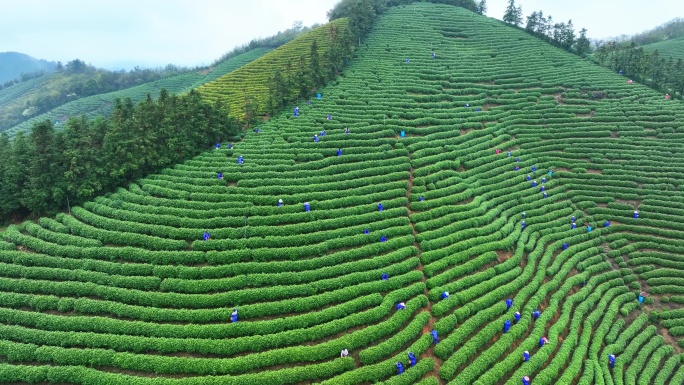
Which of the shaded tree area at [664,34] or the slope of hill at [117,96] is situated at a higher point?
the shaded tree area at [664,34]

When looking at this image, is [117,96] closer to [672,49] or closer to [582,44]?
[582,44]

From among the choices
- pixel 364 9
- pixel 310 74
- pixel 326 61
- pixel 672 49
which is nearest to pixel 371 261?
pixel 310 74

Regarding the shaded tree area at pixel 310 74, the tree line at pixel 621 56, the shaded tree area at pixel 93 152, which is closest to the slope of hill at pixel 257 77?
the shaded tree area at pixel 310 74

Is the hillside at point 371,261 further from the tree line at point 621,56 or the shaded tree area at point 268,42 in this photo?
the shaded tree area at point 268,42

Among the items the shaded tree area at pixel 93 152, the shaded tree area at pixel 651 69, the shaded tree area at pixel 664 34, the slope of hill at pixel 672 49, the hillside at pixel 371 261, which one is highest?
the shaded tree area at pixel 664 34

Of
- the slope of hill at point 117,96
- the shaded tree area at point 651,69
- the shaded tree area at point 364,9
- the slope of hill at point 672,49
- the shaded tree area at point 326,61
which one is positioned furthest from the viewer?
the slope of hill at point 117,96

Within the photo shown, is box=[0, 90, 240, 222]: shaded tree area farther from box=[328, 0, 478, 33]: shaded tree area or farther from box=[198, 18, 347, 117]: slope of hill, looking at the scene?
box=[328, 0, 478, 33]: shaded tree area
